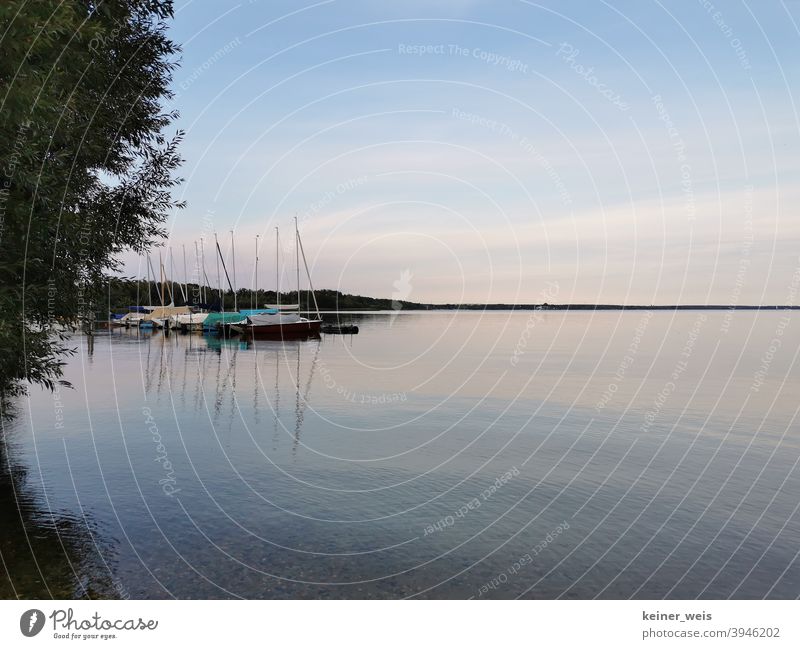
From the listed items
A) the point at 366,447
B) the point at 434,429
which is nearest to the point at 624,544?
the point at 366,447

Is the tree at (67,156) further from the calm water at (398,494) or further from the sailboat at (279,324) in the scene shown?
the sailboat at (279,324)

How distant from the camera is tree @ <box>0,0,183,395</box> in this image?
1150 cm

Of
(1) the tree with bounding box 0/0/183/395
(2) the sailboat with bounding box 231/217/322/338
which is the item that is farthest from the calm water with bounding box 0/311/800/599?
(2) the sailboat with bounding box 231/217/322/338

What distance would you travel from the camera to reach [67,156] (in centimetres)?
1609

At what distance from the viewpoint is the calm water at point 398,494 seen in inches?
524

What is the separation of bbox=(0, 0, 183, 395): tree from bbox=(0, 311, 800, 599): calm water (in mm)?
4769

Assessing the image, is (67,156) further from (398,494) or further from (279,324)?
(279,324)

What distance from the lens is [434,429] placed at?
101 feet

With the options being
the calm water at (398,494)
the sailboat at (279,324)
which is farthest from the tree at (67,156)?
the sailboat at (279,324)

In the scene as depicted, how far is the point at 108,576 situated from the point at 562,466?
16353 mm

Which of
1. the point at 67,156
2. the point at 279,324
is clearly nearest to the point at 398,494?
the point at 67,156

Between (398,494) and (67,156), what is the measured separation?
1361 centimetres

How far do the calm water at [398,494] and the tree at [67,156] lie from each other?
477 centimetres

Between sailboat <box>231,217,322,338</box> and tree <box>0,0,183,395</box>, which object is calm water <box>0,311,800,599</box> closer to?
tree <box>0,0,183,395</box>
